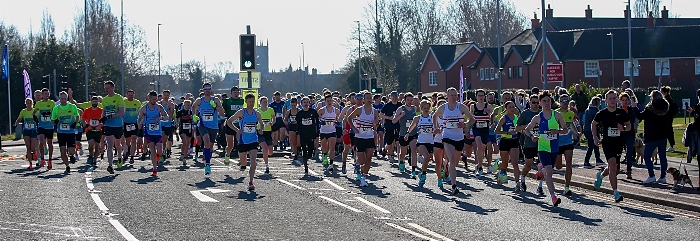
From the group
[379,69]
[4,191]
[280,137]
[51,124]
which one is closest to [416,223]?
[4,191]

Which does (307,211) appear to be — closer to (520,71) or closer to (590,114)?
(590,114)

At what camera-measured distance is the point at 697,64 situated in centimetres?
7119

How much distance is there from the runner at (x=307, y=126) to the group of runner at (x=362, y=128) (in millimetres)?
21

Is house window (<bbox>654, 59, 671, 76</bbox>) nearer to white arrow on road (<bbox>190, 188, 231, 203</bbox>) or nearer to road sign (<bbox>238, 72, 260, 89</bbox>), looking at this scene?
road sign (<bbox>238, 72, 260, 89</bbox>)

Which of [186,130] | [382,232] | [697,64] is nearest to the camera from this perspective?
[382,232]

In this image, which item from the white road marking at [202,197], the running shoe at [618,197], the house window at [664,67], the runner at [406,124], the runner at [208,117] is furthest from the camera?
the house window at [664,67]

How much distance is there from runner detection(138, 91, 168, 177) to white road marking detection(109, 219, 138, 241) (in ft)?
25.0

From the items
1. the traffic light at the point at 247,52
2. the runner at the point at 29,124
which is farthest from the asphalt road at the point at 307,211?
the traffic light at the point at 247,52

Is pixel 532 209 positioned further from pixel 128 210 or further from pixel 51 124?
pixel 51 124

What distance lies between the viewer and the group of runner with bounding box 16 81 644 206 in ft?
51.3

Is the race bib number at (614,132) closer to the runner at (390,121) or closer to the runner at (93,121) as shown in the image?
the runner at (390,121)

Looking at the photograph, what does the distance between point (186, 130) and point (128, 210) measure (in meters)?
11.2

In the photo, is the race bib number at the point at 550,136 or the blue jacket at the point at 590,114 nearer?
the race bib number at the point at 550,136

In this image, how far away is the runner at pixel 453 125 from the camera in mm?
16203
